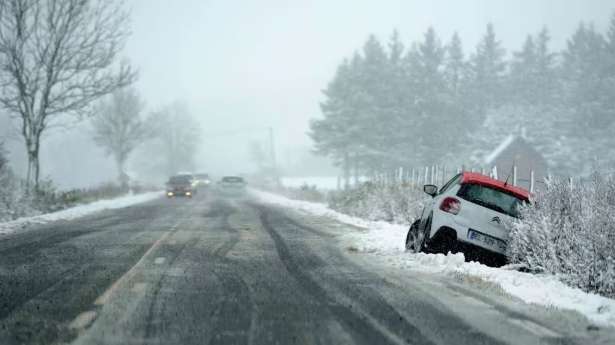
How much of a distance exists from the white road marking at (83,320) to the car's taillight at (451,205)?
560 centimetres

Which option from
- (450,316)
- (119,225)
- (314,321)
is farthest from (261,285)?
(119,225)

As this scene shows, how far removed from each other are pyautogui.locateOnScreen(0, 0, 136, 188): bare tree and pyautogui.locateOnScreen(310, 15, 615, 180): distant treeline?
34861 millimetres

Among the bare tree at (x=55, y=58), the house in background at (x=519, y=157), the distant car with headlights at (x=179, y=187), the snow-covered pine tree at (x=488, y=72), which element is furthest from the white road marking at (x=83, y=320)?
the snow-covered pine tree at (x=488, y=72)

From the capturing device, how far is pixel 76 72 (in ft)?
81.7

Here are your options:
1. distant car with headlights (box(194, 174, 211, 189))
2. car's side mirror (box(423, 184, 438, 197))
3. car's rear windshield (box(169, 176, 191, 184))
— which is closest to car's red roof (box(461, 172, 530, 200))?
car's side mirror (box(423, 184, 438, 197))

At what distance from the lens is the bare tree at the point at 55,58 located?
76.8 feet

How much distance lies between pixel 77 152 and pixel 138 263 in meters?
147

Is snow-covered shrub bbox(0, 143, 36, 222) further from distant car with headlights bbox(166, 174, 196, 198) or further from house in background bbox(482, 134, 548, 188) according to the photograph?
house in background bbox(482, 134, 548, 188)

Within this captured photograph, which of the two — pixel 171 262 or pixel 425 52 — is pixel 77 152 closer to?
pixel 425 52

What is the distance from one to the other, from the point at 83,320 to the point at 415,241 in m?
6.84

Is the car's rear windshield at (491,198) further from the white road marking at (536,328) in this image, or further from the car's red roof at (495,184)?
the white road marking at (536,328)

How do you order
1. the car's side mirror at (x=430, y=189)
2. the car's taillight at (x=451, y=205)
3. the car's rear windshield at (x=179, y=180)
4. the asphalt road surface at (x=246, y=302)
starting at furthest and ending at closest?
the car's rear windshield at (x=179, y=180), the car's side mirror at (x=430, y=189), the car's taillight at (x=451, y=205), the asphalt road surface at (x=246, y=302)

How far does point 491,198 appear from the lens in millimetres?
9469

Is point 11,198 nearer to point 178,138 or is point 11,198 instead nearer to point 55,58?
point 55,58
